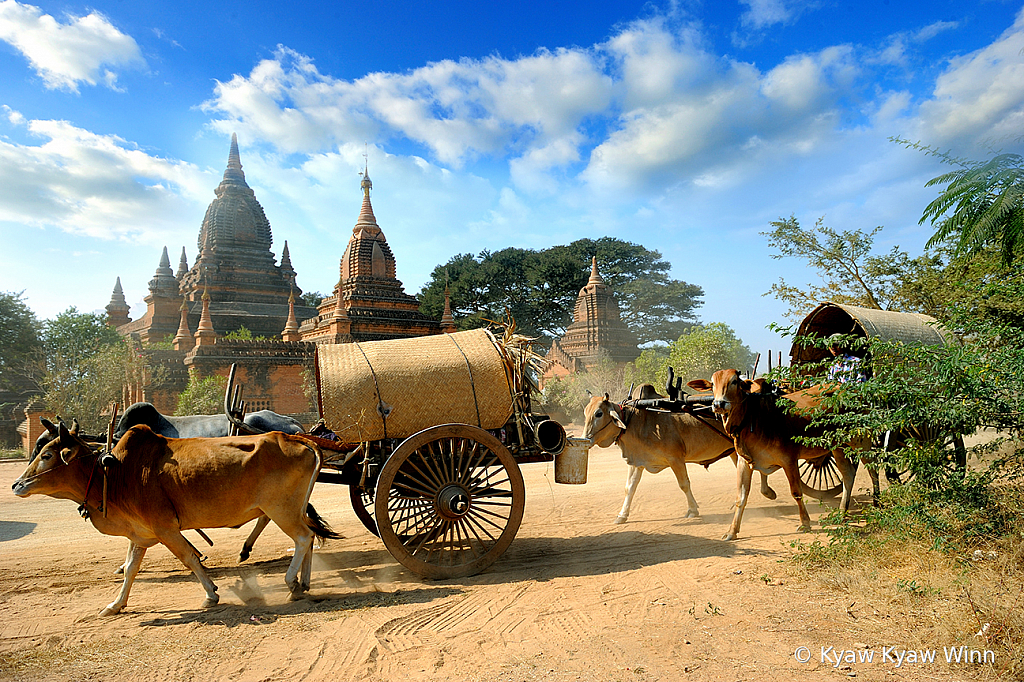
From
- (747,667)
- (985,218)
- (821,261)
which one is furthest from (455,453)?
(821,261)

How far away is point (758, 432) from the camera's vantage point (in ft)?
21.9

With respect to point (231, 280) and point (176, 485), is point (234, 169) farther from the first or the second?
point (176, 485)

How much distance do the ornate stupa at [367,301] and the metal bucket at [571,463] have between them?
17330 mm

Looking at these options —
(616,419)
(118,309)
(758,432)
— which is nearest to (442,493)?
(616,419)

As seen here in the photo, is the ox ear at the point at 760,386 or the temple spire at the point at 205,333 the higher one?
the temple spire at the point at 205,333

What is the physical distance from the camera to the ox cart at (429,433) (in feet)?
17.4

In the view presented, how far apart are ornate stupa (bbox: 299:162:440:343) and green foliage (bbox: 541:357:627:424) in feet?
18.8

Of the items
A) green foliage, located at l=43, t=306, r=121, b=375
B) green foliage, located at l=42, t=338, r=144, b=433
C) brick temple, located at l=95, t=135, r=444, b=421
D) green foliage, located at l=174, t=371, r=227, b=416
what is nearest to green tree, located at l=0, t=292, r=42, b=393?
green foliage, located at l=43, t=306, r=121, b=375

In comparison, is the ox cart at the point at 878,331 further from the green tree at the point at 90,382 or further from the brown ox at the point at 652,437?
the green tree at the point at 90,382

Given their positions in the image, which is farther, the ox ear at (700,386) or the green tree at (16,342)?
the green tree at (16,342)

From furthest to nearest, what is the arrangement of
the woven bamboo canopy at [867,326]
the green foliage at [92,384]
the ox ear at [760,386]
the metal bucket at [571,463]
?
the green foliage at [92,384] → the ox ear at [760,386] → the woven bamboo canopy at [867,326] → the metal bucket at [571,463]

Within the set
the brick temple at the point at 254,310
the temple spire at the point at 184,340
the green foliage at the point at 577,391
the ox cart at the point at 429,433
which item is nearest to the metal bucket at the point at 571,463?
the ox cart at the point at 429,433

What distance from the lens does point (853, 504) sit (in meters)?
7.69

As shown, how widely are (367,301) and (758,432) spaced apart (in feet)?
67.0
